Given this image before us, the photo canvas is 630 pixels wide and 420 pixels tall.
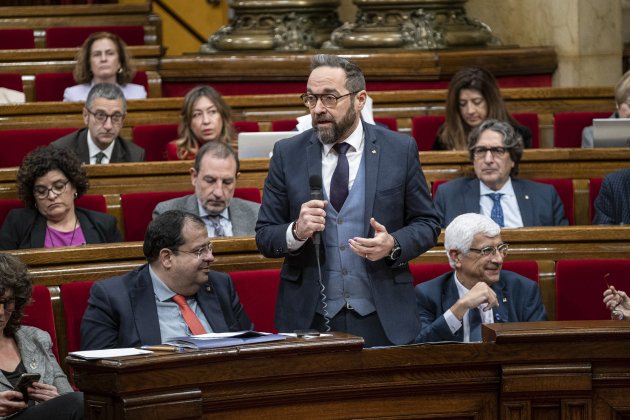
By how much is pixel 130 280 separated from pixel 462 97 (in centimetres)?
224

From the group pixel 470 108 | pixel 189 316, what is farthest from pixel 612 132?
pixel 189 316

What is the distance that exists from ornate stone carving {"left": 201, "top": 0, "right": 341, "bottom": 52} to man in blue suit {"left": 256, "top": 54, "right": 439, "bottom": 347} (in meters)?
3.73

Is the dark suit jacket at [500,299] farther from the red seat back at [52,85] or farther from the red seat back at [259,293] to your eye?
the red seat back at [52,85]

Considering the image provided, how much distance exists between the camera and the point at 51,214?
3.91m

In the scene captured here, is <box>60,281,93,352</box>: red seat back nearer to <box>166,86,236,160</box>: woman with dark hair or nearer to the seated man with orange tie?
the seated man with orange tie

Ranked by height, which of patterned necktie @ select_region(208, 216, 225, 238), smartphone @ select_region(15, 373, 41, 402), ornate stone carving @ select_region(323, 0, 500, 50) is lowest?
smartphone @ select_region(15, 373, 41, 402)

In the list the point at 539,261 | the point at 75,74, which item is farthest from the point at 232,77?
the point at 539,261

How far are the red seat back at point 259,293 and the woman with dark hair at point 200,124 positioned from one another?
1448 mm

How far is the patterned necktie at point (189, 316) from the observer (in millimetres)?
3023

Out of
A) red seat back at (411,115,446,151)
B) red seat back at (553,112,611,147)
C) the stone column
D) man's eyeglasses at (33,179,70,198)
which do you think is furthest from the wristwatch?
the stone column

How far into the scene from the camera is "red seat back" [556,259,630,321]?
137 inches

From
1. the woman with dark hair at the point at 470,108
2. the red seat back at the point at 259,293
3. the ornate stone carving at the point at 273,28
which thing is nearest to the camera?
the red seat back at the point at 259,293

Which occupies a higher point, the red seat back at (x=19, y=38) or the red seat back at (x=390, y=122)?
the red seat back at (x=19, y=38)

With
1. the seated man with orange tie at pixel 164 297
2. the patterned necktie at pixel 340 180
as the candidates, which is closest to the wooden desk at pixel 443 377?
the patterned necktie at pixel 340 180
